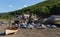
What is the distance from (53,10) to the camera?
3981 inches

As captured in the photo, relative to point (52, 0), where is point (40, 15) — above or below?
below

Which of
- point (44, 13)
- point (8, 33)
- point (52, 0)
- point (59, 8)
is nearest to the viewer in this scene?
point (8, 33)

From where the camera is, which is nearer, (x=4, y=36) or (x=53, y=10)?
(x=4, y=36)

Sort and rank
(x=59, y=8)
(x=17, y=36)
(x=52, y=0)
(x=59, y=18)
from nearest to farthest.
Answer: (x=17, y=36) < (x=59, y=18) < (x=59, y=8) < (x=52, y=0)

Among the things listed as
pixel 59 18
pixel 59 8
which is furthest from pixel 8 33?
pixel 59 8

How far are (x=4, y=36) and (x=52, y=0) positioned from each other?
11827cm

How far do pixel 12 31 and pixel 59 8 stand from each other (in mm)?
64688

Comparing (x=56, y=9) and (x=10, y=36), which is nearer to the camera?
(x=10, y=36)

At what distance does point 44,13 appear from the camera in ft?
340

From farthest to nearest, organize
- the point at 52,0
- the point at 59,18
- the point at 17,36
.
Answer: the point at 52,0 → the point at 59,18 → the point at 17,36

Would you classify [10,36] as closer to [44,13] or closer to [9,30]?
[9,30]

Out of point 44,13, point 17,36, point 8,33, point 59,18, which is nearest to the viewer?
point 17,36

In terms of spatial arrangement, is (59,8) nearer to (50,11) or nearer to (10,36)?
(50,11)

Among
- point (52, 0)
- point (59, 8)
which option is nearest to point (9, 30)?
point (59, 8)
